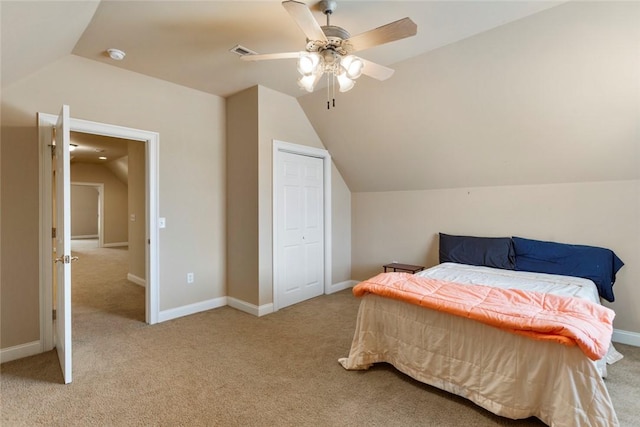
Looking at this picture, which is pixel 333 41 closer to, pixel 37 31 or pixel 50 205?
pixel 37 31

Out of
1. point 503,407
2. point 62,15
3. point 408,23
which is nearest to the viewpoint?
point 408,23

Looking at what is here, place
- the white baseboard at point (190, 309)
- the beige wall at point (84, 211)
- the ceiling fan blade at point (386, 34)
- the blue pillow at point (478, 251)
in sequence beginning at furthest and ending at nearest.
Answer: the beige wall at point (84, 211), the white baseboard at point (190, 309), the blue pillow at point (478, 251), the ceiling fan blade at point (386, 34)

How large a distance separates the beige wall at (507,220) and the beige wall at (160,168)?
7.44 ft

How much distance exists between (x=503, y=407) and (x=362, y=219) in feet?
11.0

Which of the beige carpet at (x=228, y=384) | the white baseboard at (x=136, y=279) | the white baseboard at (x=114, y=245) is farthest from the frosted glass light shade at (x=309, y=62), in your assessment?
the white baseboard at (x=114, y=245)

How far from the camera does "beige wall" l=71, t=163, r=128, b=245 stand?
9.50 metres

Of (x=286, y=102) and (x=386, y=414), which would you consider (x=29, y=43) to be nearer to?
(x=286, y=102)

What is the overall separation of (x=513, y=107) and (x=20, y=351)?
4.89 m

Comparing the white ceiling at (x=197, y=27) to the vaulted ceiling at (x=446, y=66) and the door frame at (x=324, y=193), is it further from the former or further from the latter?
the door frame at (x=324, y=193)

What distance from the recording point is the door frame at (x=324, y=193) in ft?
12.9

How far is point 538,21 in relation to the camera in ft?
7.79

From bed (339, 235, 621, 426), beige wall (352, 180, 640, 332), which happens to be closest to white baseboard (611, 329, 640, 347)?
beige wall (352, 180, 640, 332)

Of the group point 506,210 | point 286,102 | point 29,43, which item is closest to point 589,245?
point 506,210

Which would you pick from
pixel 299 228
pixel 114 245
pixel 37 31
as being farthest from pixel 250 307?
pixel 114 245
